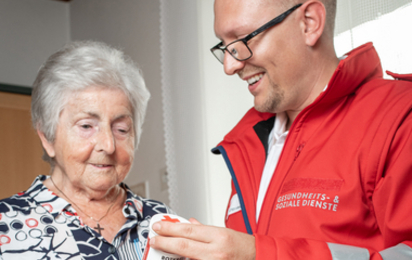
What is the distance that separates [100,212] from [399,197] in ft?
2.59

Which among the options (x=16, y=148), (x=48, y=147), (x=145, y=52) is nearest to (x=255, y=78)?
(x=48, y=147)

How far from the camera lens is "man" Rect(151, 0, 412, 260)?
33.2 inches

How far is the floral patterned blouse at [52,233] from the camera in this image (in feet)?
3.34

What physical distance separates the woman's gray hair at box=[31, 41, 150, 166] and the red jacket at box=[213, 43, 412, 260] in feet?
1.51

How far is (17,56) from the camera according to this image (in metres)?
3.47

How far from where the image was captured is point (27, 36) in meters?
3.56

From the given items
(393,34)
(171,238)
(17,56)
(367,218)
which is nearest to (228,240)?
(171,238)

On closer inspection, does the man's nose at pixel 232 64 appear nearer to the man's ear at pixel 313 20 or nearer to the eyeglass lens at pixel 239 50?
the eyeglass lens at pixel 239 50

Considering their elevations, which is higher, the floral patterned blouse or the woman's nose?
the woman's nose

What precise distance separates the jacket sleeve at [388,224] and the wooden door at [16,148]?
9.43 ft

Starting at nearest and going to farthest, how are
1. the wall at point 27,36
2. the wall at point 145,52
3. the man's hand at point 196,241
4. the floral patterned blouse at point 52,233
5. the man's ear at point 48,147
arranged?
the man's hand at point 196,241
the floral patterned blouse at point 52,233
the man's ear at point 48,147
the wall at point 145,52
the wall at point 27,36

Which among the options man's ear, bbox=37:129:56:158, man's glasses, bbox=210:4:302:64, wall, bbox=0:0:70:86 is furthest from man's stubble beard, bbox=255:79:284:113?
wall, bbox=0:0:70:86

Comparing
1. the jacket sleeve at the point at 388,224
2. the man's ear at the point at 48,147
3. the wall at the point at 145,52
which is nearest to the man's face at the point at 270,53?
the jacket sleeve at the point at 388,224

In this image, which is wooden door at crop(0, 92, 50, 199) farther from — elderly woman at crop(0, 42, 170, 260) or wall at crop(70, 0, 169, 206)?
elderly woman at crop(0, 42, 170, 260)
